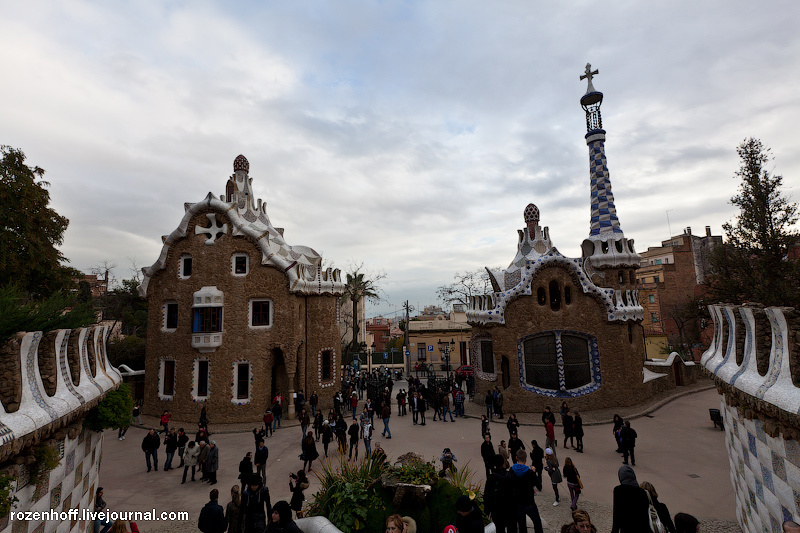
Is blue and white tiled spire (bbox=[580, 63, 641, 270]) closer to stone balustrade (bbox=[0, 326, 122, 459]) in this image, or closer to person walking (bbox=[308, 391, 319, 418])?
person walking (bbox=[308, 391, 319, 418])

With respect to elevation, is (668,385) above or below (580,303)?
below

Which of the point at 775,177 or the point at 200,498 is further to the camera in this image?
the point at 775,177

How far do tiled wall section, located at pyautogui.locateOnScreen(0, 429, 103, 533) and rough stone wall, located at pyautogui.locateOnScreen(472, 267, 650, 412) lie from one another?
1490cm

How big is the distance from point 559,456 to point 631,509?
25.1 ft

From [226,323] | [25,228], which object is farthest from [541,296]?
[25,228]

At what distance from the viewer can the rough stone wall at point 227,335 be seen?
18.0 m

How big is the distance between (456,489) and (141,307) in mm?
32497

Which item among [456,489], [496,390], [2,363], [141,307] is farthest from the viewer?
[141,307]

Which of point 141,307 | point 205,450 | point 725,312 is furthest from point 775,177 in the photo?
point 141,307

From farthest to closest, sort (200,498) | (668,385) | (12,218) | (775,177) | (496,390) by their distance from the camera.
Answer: (668,385) → (775,177) → (496,390) → (12,218) → (200,498)

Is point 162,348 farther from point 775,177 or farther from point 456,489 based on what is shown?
point 775,177

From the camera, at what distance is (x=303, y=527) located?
21.4ft

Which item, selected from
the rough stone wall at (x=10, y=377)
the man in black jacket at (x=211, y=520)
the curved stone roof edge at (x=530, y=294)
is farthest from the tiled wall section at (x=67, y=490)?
the curved stone roof edge at (x=530, y=294)

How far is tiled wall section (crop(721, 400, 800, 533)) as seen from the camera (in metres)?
4.89
